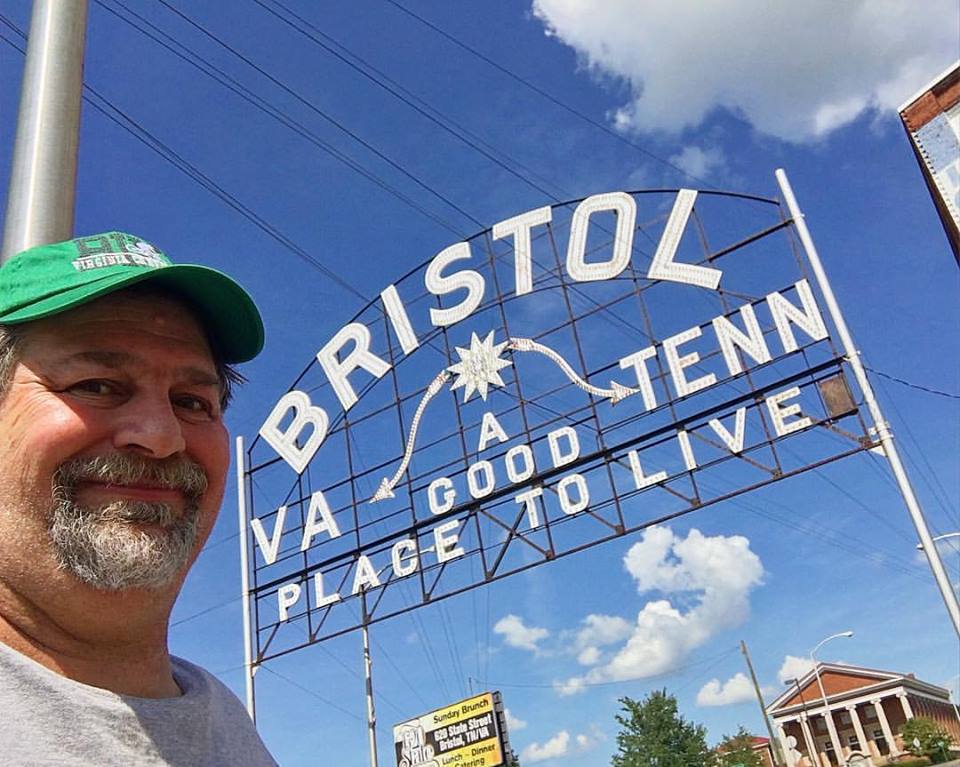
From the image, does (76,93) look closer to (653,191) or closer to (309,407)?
(653,191)

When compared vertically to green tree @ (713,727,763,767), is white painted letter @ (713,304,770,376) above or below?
above

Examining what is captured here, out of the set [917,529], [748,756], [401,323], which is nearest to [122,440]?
[917,529]

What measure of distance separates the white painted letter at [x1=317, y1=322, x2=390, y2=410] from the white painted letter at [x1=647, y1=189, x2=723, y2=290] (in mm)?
6952

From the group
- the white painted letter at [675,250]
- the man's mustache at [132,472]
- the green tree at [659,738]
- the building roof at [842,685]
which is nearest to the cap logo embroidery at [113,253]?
the man's mustache at [132,472]

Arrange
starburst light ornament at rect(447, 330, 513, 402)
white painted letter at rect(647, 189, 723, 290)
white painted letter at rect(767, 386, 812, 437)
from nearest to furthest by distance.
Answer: white painted letter at rect(767, 386, 812, 437), white painted letter at rect(647, 189, 723, 290), starburst light ornament at rect(447, 330, 513, 402)

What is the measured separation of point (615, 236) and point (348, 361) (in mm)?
7340

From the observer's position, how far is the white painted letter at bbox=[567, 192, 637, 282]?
1612 cm

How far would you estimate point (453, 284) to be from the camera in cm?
1808

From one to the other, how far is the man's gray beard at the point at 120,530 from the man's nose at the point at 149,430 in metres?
0.03

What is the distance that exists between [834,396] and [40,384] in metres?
13.8

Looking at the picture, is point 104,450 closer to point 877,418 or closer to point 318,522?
point 877,418

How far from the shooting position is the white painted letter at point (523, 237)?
1705cm

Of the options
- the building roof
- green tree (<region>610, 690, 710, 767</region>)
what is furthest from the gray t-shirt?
the building roof

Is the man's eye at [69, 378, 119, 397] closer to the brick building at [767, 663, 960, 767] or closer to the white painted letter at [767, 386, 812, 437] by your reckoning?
the white painted letter at [767, 386, 812, 437]
